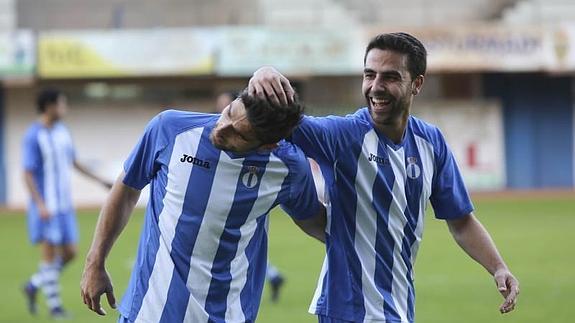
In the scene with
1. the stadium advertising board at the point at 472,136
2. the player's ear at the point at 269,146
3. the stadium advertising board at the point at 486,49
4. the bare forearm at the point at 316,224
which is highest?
the player's ear at the point at 269,146

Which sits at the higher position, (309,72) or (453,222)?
(453,222)

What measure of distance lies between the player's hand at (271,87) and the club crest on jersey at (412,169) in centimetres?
96

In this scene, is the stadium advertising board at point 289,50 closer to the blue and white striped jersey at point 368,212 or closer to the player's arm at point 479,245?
the player's arm at point 479,245

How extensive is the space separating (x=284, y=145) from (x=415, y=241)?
871mm

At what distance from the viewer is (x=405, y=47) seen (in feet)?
15.5

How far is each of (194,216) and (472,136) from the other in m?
24.7

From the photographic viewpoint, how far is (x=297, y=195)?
4523 millimetres

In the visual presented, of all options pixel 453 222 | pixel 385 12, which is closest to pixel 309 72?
pixel 385 12

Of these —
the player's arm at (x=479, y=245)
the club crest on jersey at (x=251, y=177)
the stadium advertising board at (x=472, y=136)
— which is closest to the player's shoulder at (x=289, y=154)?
the club crest on jersey at (x=251, y=177)

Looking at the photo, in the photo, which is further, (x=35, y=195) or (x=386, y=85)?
(x=35, y=195)

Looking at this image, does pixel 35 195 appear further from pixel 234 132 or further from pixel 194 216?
pixel 234 132

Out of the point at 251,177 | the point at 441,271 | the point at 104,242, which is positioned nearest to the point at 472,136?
the point at 441,271

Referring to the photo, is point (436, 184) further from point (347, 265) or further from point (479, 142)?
point (479, 142)

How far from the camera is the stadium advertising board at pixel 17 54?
86.8ft
